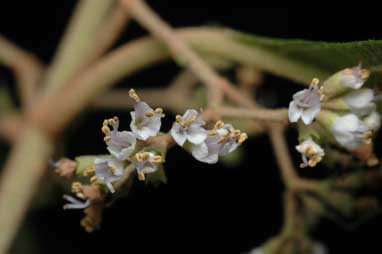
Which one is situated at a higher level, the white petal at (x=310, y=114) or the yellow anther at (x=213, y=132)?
the white petal at (x=310, y=114)

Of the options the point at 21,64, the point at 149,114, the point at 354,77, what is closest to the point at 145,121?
the point at 149,114

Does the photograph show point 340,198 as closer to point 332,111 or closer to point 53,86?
point 332,111

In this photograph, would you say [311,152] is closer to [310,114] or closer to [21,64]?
[310,114]

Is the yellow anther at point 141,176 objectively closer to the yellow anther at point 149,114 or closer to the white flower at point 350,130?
the yellow anther at point 149,114

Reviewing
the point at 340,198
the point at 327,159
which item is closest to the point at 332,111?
the point at 327,159

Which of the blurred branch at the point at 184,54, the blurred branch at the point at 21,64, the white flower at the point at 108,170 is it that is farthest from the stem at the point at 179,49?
the blurred branch at the point at 21,64

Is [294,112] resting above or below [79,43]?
below
